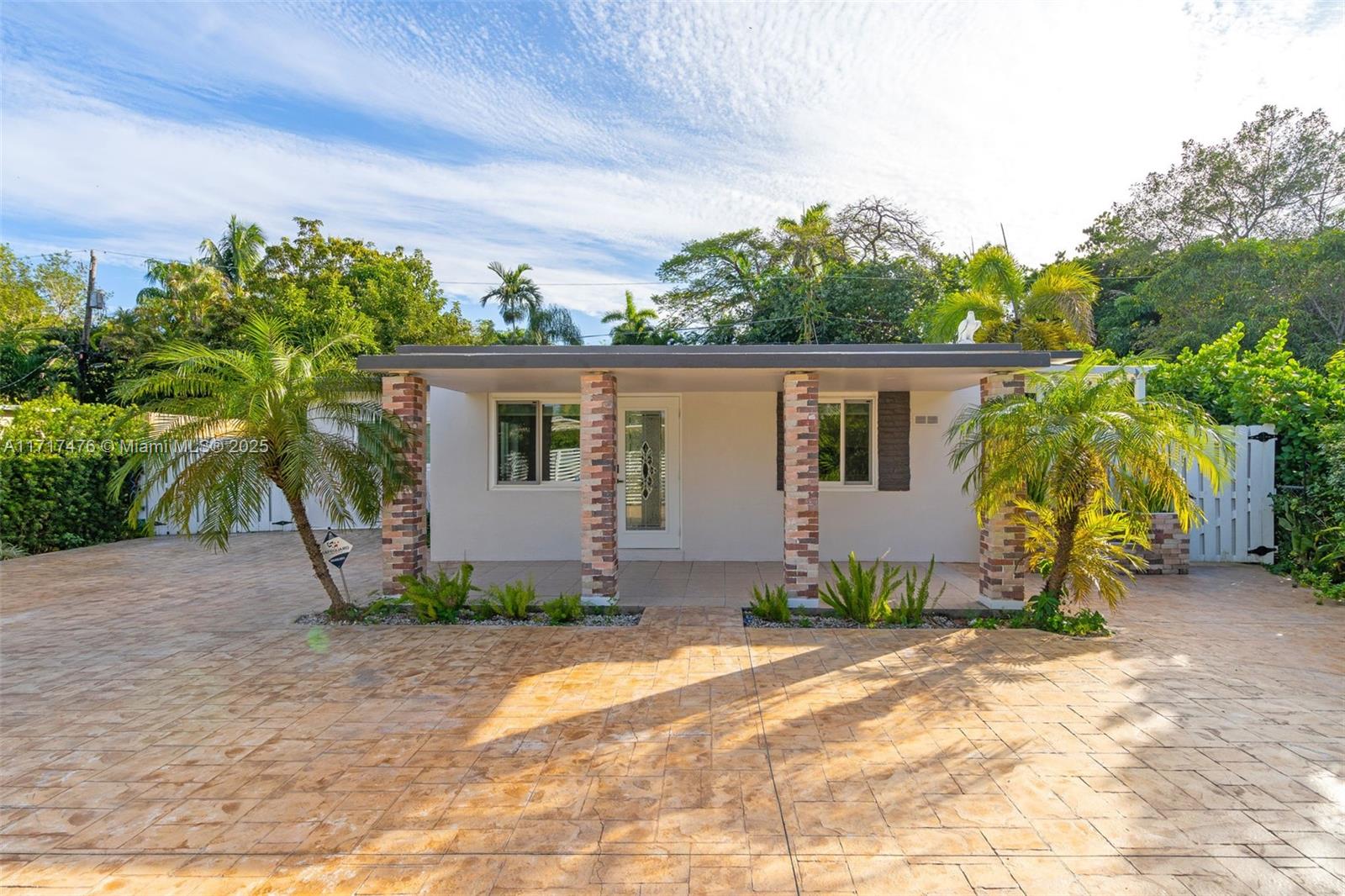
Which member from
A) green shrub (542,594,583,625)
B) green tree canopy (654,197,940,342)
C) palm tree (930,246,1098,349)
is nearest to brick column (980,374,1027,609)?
green shrub (542,594,583,625)

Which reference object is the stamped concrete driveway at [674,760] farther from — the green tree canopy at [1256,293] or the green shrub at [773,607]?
the green tree canopy at [1256,293]

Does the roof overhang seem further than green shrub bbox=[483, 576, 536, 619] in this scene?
No

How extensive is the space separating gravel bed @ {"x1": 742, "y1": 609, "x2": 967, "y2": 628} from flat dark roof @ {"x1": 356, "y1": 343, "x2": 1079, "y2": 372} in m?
2.45

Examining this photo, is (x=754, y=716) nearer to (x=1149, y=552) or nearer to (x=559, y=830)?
(x=559, y=830)

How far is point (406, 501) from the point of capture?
23.5ft

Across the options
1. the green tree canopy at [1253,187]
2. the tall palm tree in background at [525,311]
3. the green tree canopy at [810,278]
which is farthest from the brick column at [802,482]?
the tall palm tree in background at [525,311]

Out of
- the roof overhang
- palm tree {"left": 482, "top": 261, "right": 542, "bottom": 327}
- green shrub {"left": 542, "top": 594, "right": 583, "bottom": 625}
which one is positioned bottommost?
green shrub {"left": 542, "top": 594, "right": 583, "bottom": 625}

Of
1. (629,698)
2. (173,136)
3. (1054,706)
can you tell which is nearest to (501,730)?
(629,698)

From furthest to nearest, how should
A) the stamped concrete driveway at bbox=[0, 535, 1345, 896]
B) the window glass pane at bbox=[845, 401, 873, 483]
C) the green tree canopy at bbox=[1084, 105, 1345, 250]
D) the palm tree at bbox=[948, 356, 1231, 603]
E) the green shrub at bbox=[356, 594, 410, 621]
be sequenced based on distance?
1. the green tree canopy at bbox=[1084, 105, 1345, 250]
2. the window glass pane at bbox=[845, 401, 873, 483]
3. the green shrub at bbox=[356, 594, 410, 621]
4. the palm tree at bbox=[948, 356, 1231, 603]
5. the stamped concrete driveway at bbox=[0, 535, 1345, 896]

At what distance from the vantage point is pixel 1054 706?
4555 millimetres

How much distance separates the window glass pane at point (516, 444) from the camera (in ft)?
32.4

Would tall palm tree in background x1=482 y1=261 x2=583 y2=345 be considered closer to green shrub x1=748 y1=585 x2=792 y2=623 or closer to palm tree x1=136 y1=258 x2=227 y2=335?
palm tree x1=136 y1=258 x2=227 y2=335

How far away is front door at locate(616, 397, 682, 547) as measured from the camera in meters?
9.74

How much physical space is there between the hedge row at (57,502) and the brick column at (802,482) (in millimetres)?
9895
